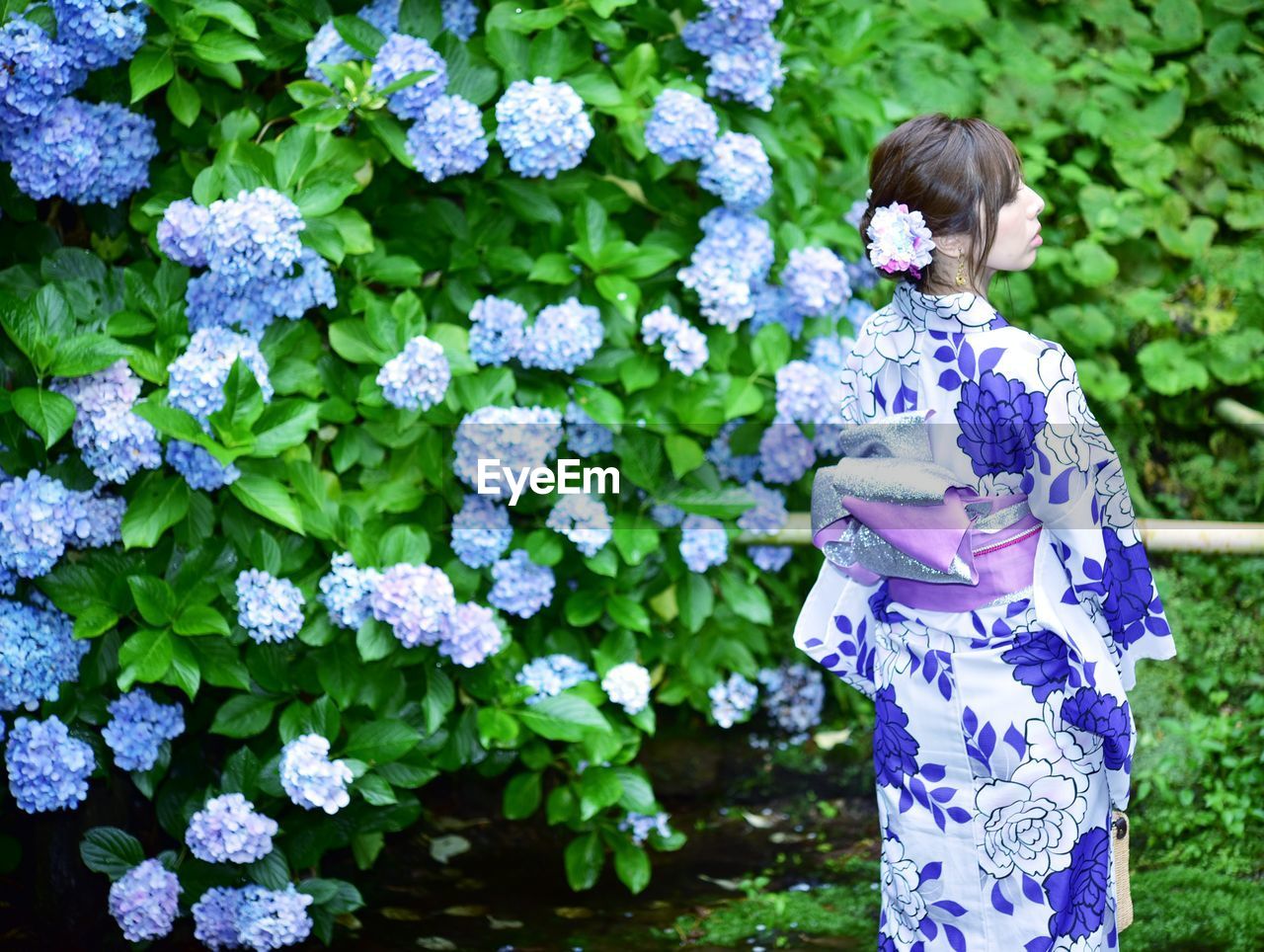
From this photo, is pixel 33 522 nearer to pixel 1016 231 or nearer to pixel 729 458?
pixel 729 458

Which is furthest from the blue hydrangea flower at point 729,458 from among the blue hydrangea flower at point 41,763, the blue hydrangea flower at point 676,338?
the blue hydrangea flower at point 41,763

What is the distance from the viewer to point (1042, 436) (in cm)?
198

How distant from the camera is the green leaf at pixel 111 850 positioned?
2629mm

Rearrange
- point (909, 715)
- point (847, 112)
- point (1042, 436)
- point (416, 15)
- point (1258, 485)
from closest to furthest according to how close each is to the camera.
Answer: point (1042, 436), point (909, 715), point (416, 15), point (847, 112), point (1258, 485)

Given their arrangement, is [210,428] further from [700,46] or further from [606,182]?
[700,46]

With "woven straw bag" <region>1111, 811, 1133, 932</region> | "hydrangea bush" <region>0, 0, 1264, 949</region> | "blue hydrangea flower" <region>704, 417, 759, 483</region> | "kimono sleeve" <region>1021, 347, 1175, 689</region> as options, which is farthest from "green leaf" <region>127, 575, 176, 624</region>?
"woven straw bag" <region>1111, 811, 1133, 932</region>

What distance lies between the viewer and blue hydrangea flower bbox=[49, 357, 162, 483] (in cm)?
250

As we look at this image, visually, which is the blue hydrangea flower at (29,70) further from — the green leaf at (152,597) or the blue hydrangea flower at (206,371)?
the green leaf at (152,597)

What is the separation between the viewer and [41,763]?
99.6 inches

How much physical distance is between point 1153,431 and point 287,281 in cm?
273

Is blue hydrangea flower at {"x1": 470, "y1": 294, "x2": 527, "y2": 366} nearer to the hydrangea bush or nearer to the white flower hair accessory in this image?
the hydrangea bush

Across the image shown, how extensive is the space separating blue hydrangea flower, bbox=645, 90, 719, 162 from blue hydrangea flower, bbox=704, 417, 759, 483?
61 cm

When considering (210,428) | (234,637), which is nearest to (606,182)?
(210,428)

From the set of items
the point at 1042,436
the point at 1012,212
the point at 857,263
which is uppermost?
the point at 1012,212
